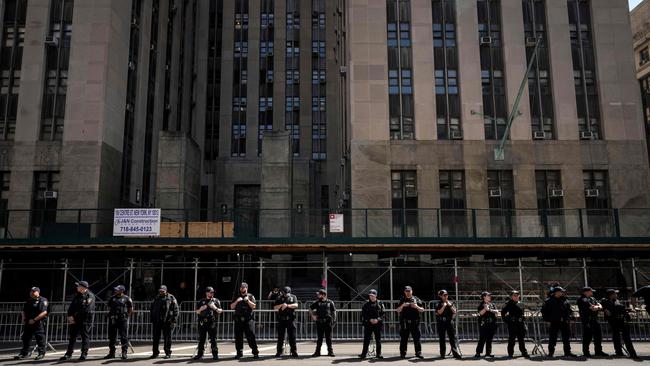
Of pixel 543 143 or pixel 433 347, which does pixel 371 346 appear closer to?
pixel 433 347

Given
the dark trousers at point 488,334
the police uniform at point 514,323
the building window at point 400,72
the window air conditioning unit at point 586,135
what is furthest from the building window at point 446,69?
the dark trousers at point 488,334

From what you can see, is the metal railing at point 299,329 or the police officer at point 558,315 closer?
the police officer at point 558,315

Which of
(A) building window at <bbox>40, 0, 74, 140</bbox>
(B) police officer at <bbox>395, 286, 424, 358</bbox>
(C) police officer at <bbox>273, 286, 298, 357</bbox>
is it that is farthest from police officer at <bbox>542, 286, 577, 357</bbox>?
(A) building window at <bbox>40, 0, 74, 140</bbox>

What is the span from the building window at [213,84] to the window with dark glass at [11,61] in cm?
2241

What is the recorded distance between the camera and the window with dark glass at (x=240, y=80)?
183 feet

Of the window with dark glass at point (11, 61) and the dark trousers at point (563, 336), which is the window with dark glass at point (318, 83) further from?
A: the dark trousers at point (563, 336)

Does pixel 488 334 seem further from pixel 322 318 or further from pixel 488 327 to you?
pixel 322 318

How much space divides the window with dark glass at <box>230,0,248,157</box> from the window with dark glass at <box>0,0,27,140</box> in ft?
77.4

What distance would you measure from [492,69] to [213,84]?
31.5m

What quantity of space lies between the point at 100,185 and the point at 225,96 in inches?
1007

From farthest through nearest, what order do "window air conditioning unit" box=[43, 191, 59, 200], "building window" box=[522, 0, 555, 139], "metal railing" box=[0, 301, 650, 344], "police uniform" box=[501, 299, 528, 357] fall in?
"building window" box=[522, 0, 555, 139], "window air conditioning unit" box=[43, 191, 59, 200], "metal railing" box=[0, 301, 650, 344], "police uniform" box=[501, 299, 528, 357]

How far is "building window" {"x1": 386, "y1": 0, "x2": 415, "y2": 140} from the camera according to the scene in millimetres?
34594

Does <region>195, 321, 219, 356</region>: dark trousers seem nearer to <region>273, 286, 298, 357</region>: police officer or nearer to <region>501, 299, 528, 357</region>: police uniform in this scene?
<region>273, 286, 298, 357</region>: police officer

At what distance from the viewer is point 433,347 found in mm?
17625
